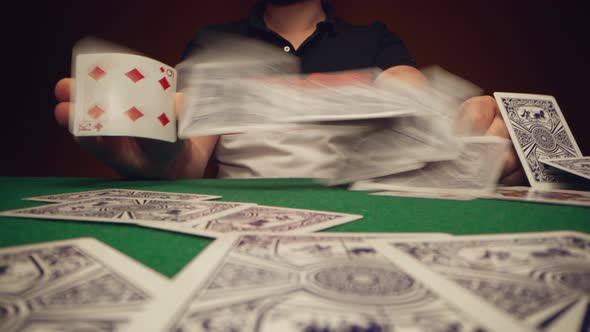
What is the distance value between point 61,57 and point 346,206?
2.50 m

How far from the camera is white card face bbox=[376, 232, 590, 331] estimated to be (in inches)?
8.8

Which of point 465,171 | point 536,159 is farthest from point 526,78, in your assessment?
point 465,171

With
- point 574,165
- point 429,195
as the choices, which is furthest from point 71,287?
point 574,165

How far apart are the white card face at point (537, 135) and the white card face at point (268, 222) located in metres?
0.63

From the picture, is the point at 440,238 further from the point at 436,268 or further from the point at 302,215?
the point at 302,215

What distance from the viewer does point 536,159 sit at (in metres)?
0.91

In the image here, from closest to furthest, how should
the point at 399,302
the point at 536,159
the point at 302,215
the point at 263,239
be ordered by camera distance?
the point at 399,302 < the point at 263,239 < the point at 302,215 < the point at 536,159

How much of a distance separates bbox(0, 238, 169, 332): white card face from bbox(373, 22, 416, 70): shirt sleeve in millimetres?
1495

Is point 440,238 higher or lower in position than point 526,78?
lower

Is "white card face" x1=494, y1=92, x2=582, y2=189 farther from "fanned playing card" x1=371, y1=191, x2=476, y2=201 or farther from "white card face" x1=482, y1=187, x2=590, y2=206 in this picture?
"fanned playing card" x1=371, y1=191, x2=476, y2=201

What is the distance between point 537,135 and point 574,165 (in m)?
0.16

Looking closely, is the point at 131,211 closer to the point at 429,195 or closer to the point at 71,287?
the point at 71,287

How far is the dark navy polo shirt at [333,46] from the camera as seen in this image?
5.27ft

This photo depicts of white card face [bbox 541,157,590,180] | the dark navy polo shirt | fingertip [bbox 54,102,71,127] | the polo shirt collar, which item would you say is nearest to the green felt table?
fingertip [bbox 54,102,71,127]
